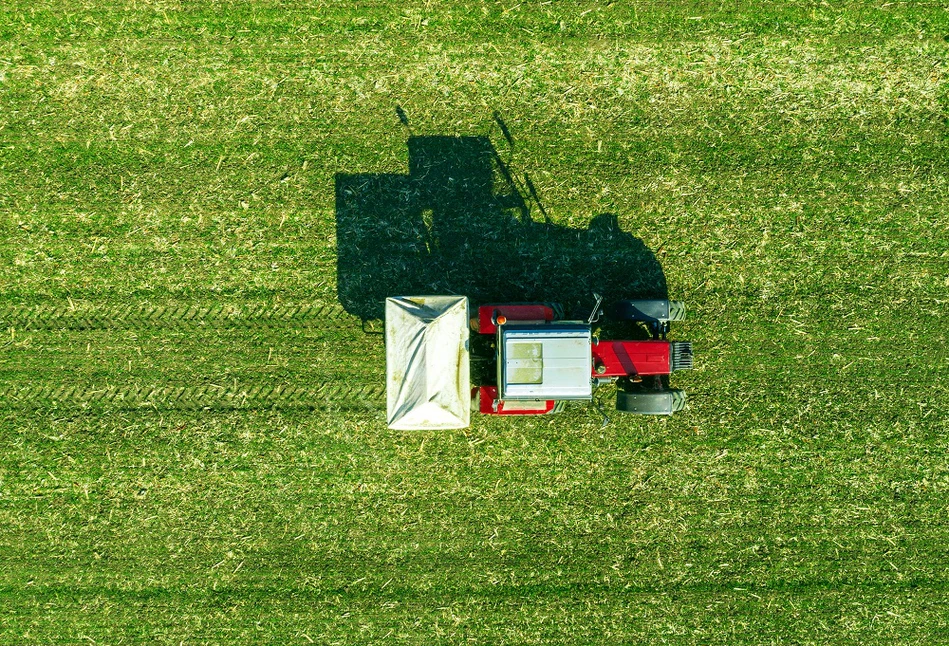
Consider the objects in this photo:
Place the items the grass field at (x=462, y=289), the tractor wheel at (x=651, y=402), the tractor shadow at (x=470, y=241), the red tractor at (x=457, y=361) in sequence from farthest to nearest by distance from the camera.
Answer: the tractor shadow at (x=470, y=241), the grass field at (x=462, y=289), the tractor wheel at (x=651, y=402), the red tractor at (x=457, y=361)

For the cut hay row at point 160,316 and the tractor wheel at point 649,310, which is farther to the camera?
the cut hay row at point 160,316

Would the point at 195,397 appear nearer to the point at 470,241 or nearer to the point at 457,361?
the point at 457,361

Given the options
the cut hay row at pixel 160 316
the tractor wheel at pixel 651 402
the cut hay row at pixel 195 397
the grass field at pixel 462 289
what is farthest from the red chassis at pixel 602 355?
the cut hay row at pixel 160 316

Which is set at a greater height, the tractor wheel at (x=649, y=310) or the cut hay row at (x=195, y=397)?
the tractor wheel at (x=649, y=310)

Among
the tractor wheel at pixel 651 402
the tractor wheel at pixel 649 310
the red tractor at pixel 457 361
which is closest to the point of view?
the red tractor at pixel 457 361

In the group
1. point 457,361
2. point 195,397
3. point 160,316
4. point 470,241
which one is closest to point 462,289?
point 470,241

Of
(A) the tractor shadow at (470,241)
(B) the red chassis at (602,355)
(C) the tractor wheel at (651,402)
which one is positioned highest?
(A) the tractor shadow at (470,241)

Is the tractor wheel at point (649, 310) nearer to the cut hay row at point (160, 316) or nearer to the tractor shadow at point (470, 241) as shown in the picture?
the tractor shadow at point (470, 241)
